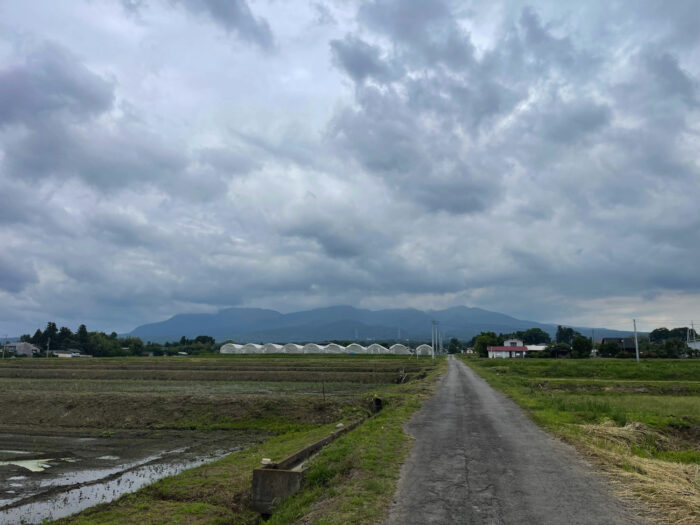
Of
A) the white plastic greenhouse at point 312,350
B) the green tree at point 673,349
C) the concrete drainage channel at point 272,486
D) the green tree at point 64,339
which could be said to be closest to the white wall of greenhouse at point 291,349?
the white plastic greenhouse at point 312,350

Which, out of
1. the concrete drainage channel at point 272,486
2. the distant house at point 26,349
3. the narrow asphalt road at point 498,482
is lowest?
the distant house at point 26,349

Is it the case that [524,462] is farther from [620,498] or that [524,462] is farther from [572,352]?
[572,352]

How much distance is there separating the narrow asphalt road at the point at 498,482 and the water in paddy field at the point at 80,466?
357 inches

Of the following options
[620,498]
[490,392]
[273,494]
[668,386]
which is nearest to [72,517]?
[273,494]

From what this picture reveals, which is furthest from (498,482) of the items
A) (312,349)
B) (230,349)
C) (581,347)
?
(312,349)

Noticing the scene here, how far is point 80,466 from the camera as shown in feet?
56.4

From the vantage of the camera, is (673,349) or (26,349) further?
(26,349)

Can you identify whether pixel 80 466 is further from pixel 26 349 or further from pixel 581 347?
pixel 26 349

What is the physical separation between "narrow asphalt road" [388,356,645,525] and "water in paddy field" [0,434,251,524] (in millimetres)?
9075

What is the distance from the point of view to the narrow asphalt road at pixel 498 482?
859 cm

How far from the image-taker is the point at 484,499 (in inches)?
373

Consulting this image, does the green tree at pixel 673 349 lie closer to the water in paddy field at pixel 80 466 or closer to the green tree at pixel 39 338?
the water in paddy field at pixel 80 466

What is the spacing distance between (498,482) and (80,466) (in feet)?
51.2

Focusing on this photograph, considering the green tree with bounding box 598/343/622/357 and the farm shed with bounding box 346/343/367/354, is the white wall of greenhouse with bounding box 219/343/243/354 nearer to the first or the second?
the farm shed with bounding box 346/343/367/354
